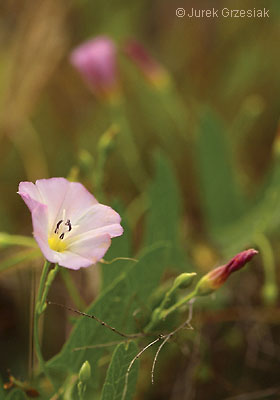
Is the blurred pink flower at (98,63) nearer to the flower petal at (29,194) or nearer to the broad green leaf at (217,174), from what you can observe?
the broad green leaf at (217,174)

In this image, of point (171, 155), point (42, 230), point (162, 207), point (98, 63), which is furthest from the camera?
point (171, 155)

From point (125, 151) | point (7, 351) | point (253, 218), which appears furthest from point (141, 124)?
point (7, 351)

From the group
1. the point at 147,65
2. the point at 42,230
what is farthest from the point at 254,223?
the point at 42,230

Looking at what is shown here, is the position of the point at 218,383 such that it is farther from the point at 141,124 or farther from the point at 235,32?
the point at 235,32

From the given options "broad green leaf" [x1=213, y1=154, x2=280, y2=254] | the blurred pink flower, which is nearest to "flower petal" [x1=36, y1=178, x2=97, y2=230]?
"broad green leaf" [x1=213, y1=154, x2=280, y2=254]

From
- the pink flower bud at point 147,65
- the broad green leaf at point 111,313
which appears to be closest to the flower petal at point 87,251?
the broad green leaf at point 111,313

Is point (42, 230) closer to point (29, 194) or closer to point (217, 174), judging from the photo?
point (29, 194)

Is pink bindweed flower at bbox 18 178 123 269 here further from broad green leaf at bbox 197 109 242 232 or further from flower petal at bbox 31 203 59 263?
broad green leaf at bbox 197 109 242 232
